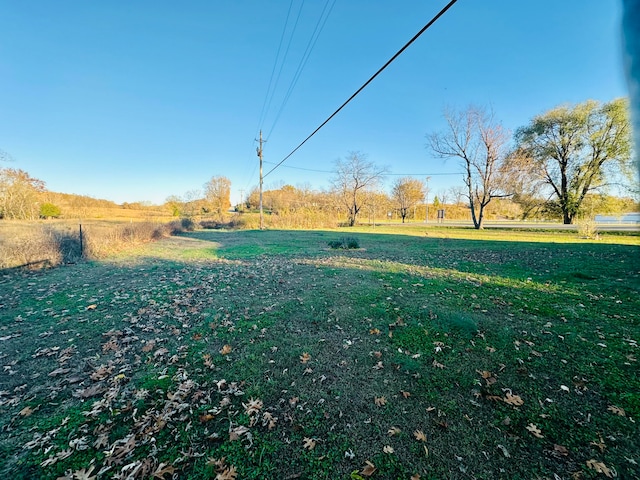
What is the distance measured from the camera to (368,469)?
2.25 meters

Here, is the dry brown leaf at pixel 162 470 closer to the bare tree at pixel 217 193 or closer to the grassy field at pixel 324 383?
the grassy field at pixel 324 383

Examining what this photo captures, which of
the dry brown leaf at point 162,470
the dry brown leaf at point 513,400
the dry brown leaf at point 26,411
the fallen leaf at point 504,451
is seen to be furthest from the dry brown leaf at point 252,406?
the dry brown leaf at point 513,400

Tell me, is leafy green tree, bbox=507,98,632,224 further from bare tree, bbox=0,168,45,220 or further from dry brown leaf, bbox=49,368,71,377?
bare tree, bbox=0,168,45,220

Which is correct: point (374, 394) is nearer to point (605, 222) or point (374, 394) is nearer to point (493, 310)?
point (493, 310)

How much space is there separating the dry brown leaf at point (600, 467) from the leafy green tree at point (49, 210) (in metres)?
38.3

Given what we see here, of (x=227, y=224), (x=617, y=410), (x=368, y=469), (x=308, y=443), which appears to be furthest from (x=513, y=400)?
(x=227, y=224)

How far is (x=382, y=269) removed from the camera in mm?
8523

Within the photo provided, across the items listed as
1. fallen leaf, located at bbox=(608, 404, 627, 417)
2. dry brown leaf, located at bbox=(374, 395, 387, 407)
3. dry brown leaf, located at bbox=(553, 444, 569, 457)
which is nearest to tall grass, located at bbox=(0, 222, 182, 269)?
dry brown leaf, located at bbox=(374, 395, 387, 407)

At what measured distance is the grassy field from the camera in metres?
2.33

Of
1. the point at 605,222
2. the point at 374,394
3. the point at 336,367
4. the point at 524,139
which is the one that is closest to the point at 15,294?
the point at 336,367

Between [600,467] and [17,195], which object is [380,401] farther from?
[17,195]

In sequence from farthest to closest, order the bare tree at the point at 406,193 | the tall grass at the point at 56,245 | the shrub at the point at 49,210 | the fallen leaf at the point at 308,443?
1. the bare tree at the point at 406,193
2. the shrub at the point at 49,210
3. the tall grass at the point at 56,245
4. the fallen leaf at the point at 308,443

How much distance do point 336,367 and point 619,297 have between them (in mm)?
6261

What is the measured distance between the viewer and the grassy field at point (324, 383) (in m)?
2.33
